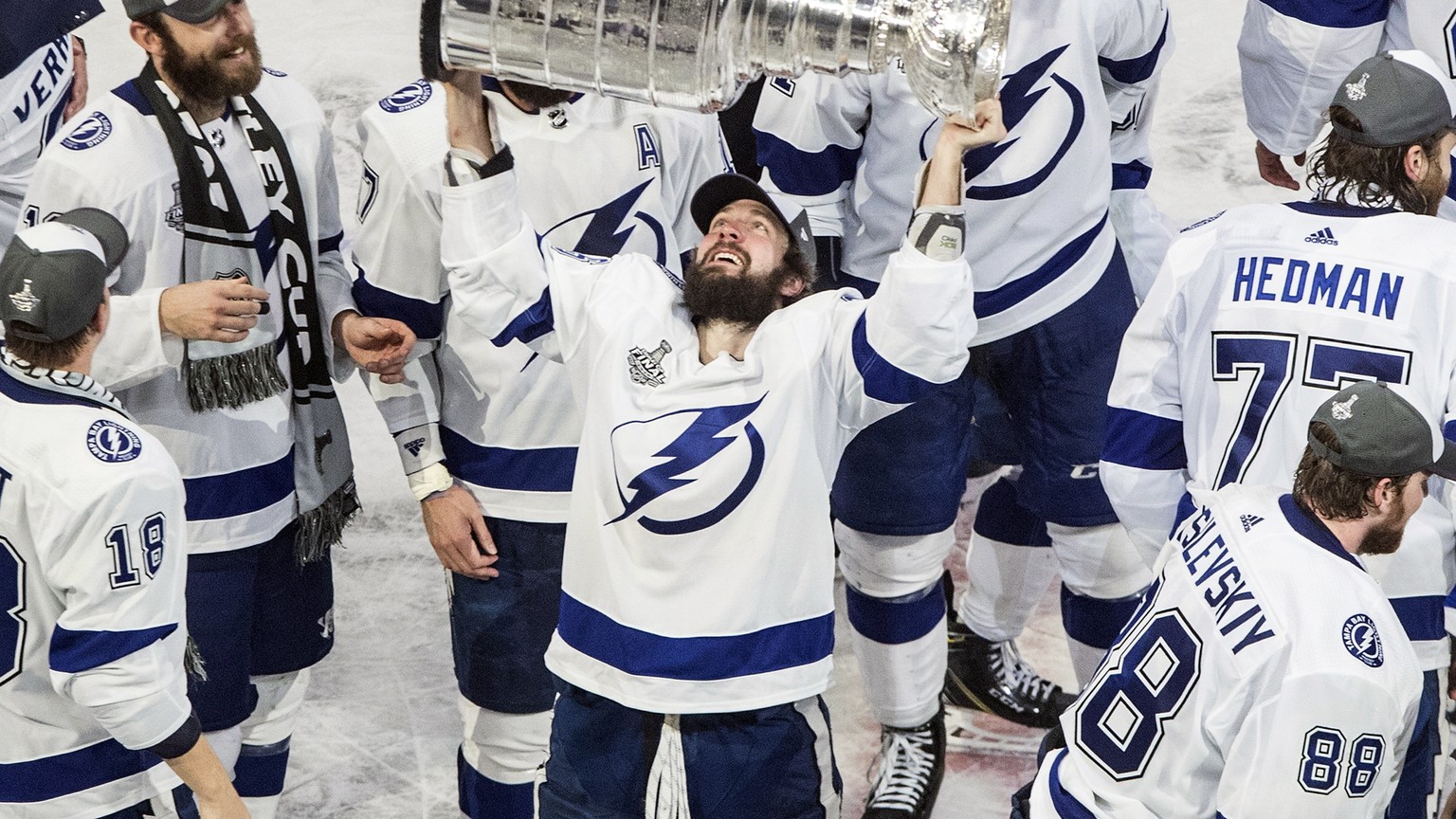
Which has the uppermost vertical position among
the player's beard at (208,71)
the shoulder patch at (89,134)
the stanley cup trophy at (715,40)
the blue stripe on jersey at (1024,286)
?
the stanley cup trophy at (715,40)

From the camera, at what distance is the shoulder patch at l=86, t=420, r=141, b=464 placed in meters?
2.55

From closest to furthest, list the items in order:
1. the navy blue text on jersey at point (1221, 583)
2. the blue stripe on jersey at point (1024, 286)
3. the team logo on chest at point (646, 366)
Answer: the navy blue text on jersey at point (1221, 583) < the team logo on chest at point (646, 366) < the blue stripe on jersey at point (1024, 286)

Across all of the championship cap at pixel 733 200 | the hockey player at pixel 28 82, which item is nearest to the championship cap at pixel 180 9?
the championship cap at pixel 733 200

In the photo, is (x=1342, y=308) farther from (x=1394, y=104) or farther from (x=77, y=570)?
(x=77, y=570)

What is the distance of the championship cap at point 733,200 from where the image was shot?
2.99 meters

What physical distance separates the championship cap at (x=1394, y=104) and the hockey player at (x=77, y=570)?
178 cm

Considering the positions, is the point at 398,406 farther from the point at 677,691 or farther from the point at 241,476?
the point at 677,691

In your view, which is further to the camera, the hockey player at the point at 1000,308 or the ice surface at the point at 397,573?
the ice surface at the point at 397,573

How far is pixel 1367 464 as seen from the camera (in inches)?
92.1

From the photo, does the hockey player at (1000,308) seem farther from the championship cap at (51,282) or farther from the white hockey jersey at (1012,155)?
the championship cap at (51,282)

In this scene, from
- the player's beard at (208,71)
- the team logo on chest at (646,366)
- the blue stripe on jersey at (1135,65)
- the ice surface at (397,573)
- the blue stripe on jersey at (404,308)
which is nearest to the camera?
the team logo on chest at (646,366)

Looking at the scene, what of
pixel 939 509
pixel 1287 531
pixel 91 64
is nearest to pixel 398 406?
pixel 939 509

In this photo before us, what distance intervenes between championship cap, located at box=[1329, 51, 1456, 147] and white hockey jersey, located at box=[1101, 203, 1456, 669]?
113 mm

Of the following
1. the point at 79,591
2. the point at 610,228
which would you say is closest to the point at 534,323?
the point at 610,228
